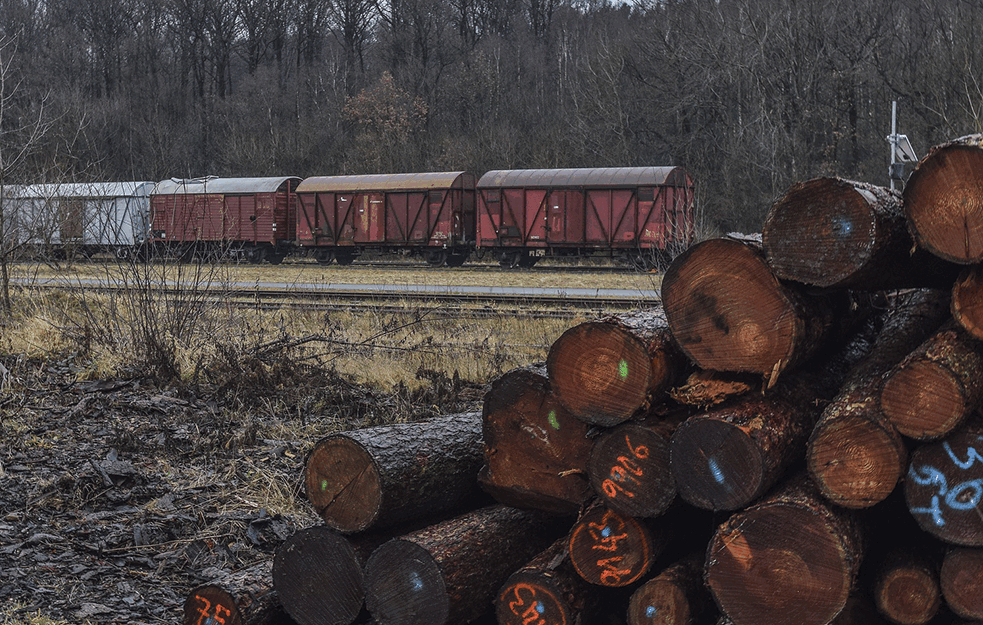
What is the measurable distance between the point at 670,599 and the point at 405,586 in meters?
0.94

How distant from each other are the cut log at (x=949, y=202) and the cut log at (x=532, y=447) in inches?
53.2

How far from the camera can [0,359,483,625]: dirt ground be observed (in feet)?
14.9

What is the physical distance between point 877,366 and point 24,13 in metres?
67.2

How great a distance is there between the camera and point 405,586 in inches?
129

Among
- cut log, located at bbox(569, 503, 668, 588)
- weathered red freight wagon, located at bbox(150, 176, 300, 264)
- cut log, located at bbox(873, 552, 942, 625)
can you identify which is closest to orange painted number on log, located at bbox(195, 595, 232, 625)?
cut log, located at bbox(569, 503, 668, 588)

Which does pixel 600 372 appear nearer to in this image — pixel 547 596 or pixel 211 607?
pixel 547 596

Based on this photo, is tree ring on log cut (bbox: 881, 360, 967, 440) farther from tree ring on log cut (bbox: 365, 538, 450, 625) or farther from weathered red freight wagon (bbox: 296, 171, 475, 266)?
weathered red freight wagon (bbox: 296, 171, 475, 266)

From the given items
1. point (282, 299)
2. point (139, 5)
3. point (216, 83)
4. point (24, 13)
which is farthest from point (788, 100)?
point (24, 13)

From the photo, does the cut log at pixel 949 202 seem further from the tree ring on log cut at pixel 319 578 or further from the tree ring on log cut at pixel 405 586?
the tree ring on log cut at pixel 319 578

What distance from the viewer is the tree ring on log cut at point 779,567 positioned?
2.76 meters

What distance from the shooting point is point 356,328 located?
1131cm

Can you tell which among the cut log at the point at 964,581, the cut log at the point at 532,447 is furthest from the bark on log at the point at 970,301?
the cut log at the point at 532,447

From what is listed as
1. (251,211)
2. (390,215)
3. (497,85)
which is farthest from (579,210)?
(497,85)

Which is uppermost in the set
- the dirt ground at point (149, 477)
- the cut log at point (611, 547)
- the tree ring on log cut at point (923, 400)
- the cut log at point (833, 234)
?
the cut log at point (833, 234)
